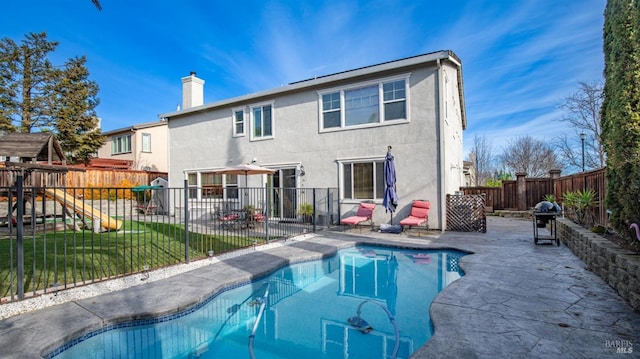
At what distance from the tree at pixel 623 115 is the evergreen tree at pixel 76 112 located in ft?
89.1

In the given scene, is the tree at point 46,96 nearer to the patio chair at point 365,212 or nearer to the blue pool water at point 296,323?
the patio chair at point 365,212

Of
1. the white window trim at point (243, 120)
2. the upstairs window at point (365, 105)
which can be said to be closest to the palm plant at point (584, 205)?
the upstairs window at point (365, 105)

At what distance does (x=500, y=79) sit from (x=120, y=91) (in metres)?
26.9

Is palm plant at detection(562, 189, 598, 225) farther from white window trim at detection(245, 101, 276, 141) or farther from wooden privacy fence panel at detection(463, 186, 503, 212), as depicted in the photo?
white window trim at detection(245, 101, 276, 141)

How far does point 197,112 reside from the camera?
16281 millimetres

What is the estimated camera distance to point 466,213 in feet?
34.2

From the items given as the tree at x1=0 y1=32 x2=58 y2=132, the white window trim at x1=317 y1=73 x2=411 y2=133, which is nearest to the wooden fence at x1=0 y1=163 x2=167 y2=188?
the tree at x1=0 y1=32 x2=58 y2=132

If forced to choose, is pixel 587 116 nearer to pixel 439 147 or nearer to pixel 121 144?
pixel 439 147

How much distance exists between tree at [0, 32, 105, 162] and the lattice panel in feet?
79.4

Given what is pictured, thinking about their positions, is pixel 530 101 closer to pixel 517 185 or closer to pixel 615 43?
pixel 517 185

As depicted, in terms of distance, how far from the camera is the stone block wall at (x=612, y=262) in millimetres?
3859

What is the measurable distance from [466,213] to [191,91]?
15123 millimetres

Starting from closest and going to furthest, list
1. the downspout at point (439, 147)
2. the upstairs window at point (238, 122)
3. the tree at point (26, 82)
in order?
1. the downspout at point (439, 147)
2. the upstairs window at point (238, 122)
3. the tree at point (26, 82)

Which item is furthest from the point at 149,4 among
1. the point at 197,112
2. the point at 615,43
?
the point at 615,43
